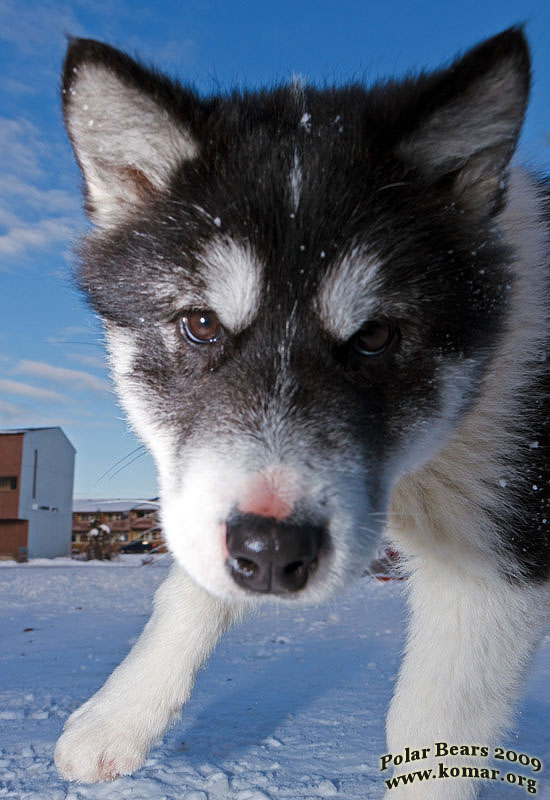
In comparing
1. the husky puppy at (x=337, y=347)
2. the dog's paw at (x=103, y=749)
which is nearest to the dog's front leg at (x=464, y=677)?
the husky puppy at (x=337, y=347)

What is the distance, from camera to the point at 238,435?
195 centimetres

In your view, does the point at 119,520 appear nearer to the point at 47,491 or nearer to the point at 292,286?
the point at 47,491

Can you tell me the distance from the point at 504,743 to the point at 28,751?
1874 mm

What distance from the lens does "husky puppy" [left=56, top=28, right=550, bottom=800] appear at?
195cm

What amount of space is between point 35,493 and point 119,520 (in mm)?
4015

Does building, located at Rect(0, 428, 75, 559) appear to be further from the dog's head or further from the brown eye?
the brown eye

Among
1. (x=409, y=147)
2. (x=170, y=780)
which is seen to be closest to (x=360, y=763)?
(x=170, y=780)

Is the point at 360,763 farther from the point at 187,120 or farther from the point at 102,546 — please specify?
the point at 102,546

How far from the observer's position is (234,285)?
210 cm

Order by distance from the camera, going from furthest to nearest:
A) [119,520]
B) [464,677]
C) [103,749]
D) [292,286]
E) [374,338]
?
[119,520] < [103,749] < [464,677] < [374,338] < [292,286]

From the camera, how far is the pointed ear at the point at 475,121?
2.18 m

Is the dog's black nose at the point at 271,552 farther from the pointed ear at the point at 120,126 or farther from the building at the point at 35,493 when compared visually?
the building at the point at 35,493

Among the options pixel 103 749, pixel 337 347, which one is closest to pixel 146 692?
pixel 103 749

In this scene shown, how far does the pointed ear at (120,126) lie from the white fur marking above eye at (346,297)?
721 mm
